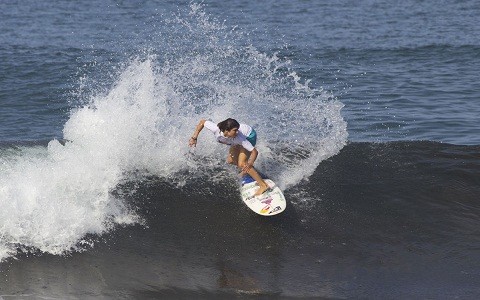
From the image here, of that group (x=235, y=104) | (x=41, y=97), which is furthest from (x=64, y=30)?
(x=235, y=104)

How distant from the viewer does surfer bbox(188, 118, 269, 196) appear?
11500mm

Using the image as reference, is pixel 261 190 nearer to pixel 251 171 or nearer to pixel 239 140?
pixel 251 171

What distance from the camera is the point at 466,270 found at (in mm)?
10250

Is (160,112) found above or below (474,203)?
above

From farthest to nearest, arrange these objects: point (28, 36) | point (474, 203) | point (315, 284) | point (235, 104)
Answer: point (28, 36), point (235, 104), point (474, 203), point (315, 284)

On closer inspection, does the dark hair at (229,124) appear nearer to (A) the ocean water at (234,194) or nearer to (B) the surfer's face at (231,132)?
(B) the surfer's face at (231,132)

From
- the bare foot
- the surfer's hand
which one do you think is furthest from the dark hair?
the bare foot

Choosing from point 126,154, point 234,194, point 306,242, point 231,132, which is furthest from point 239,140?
point 126,154

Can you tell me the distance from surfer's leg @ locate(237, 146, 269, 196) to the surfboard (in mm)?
78

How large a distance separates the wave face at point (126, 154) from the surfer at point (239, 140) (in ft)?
2.91

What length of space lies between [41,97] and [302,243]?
13.0 m

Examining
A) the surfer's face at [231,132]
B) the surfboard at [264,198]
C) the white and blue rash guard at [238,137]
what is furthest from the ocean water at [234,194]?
the surfer's face at [231,132]

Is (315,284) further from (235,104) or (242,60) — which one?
(242,60)

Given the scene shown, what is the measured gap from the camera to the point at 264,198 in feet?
38.0
